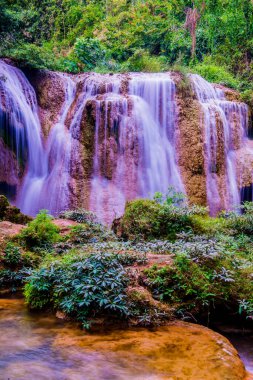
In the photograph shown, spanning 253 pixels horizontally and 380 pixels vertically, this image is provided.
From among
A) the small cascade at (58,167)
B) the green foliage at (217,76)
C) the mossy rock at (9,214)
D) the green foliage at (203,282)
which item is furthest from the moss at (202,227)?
the green foliage at (217,76)

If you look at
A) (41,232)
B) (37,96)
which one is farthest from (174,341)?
(37,96)

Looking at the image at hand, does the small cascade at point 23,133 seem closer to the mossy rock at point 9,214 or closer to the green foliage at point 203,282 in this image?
the mossy rock at point 9,214

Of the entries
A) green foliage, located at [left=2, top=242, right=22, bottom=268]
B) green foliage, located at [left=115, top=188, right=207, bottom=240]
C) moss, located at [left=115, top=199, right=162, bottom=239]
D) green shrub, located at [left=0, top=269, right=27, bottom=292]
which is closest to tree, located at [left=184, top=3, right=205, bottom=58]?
moss, located at [left=115, top=199, right=162, bottom=239]

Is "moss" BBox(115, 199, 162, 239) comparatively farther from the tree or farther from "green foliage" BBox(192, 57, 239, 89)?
the tree

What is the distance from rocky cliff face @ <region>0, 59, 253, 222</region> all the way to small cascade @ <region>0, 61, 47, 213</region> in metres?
0.09

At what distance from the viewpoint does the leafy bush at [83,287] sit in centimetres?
458

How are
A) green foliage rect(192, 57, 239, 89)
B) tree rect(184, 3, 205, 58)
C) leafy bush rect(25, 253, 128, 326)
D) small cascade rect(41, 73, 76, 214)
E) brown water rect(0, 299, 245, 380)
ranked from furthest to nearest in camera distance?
tree rect(184, 3, 205, 58) → green foliage rect(192, 57, 239, 89) → small cascade rect(41, 73, 76, 214) → leafy bush rect(25, 253, 128, 326) → brown water rect(0, 299, 245, 380)

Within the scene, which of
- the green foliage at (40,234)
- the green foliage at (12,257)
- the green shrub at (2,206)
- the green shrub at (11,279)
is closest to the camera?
the green shrub at (11,279)

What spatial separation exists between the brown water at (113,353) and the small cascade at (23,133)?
941 cm

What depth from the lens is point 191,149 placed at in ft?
49.8

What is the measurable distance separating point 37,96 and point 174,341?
13843mm

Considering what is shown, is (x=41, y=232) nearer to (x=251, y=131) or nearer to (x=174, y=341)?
(x=174, y=341)

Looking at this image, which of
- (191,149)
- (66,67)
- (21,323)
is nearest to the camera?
(21,323)

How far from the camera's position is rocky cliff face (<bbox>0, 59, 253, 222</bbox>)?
1404 cm
